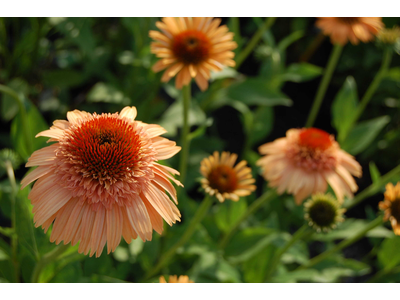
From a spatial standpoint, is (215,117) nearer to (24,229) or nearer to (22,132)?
(22,132)

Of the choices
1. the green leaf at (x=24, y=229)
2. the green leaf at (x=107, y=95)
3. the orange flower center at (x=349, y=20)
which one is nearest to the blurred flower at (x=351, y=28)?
the orange flower center at (x=349, y=20)

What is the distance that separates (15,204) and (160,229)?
0.49m

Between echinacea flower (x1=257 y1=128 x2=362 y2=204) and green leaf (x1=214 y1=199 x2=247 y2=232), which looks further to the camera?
green leaf (x1=214 y1=199 x2=247 y2=232)

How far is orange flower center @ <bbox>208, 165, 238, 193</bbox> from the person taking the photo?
115 centimetres

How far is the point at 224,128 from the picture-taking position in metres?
2.76

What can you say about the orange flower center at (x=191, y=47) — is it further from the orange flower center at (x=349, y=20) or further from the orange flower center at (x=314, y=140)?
the orange flower center at (x=349, y=20)

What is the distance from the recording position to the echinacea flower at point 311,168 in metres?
1.30

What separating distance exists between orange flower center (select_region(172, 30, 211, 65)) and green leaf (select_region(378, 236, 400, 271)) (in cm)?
131

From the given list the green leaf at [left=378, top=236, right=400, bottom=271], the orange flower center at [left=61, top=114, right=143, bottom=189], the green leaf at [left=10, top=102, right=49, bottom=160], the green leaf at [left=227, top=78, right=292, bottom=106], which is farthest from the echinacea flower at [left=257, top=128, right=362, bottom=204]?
the green leaf at [left=10, top=102, right=49, bottom=160]

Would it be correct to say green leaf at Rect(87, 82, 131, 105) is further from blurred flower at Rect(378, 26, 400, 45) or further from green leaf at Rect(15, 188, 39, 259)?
blurred flower at Rect(378, 26, 400, 45)

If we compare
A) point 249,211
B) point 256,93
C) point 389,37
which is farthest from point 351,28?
point 249,211

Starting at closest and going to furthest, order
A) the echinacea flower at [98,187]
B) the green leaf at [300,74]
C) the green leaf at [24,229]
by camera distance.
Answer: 1. the echinacea flower at [98,187]
2. the green leaf at [24,229]
3. the green leaf at [300,74]

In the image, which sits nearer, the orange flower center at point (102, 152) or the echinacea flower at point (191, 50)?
the orange flower center at point (102, 152)
